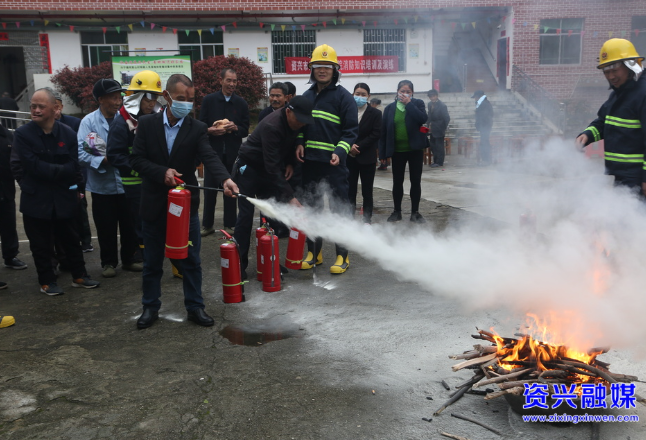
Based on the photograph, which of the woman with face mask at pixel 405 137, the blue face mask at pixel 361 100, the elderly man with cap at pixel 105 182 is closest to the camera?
the elderly man with cap at pixel 105 182

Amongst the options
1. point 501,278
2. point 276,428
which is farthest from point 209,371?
point 501,278

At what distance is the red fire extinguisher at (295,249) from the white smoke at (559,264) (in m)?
0.27

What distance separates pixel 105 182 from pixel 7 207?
4.28 feet

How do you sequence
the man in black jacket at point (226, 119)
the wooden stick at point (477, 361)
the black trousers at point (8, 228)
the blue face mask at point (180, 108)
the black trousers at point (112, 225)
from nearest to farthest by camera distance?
the wooden stick at point (477, 361), the blue face mask at point (180, 108), the black trousers at point (112, 225), the black trousers at point (8, 228), the man in black jacket at point (226, 119)

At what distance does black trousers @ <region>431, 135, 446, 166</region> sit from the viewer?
16547 millimetres

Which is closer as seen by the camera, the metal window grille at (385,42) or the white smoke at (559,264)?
the white smoke at (559,264)

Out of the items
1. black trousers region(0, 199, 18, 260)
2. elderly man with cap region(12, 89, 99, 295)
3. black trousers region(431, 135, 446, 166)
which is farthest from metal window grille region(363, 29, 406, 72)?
elderly man with cap region(12, 89, 99, 295)

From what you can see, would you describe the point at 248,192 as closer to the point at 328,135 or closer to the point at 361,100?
the point at 328,135

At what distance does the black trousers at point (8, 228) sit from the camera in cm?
662

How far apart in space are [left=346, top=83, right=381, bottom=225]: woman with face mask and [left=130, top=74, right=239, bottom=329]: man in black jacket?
3.17m

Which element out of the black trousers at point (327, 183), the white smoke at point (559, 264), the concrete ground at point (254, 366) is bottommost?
the concrete ground at point (254, 366)

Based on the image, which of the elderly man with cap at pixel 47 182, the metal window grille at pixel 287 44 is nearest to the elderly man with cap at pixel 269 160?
the elderly man with cap at pixel 47 182

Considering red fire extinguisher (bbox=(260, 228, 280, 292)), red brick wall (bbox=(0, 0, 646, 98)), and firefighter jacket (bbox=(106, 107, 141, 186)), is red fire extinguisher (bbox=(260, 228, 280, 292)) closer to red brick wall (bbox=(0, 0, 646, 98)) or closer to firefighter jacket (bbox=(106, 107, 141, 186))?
firefighter jacket (bbox=(106, 107, 141, 186))

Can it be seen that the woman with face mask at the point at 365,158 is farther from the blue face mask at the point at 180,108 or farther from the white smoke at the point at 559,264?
the blue face mask at the point at 180,108
